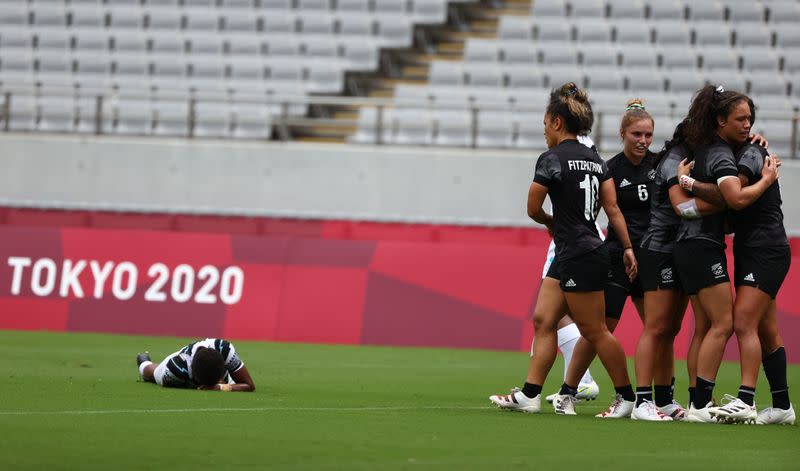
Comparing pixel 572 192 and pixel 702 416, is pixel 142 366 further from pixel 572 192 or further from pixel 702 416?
pixel 702 416

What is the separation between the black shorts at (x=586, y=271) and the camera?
8555mm

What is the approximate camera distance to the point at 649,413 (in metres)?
8.66

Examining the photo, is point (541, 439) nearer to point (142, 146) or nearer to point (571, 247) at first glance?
point (571, 247)

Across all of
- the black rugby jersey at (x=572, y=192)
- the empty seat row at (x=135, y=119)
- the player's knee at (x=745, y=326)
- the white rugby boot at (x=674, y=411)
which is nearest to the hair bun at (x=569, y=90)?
the black rugby jersey at (x=572, y=192)

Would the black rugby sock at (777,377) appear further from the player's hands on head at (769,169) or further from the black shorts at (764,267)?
the player's hands on head at (769,169)

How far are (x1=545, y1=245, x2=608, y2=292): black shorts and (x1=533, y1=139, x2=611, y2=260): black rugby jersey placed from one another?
0.13ft

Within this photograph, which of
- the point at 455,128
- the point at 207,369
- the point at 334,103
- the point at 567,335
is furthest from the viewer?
the point at 455,128

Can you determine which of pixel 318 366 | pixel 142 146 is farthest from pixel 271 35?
pixel 318 366

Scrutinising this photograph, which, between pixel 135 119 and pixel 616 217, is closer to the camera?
pixel 616 217

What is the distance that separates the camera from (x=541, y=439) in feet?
23.8

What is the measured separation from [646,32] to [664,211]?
15.4m

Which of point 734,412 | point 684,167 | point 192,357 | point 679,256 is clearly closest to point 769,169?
point 684,167

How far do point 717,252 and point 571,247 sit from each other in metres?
0.93

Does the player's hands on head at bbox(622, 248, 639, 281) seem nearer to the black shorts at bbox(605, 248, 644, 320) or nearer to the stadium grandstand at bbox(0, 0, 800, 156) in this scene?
the black shorts at bbox(605, 248, 644, 320)
